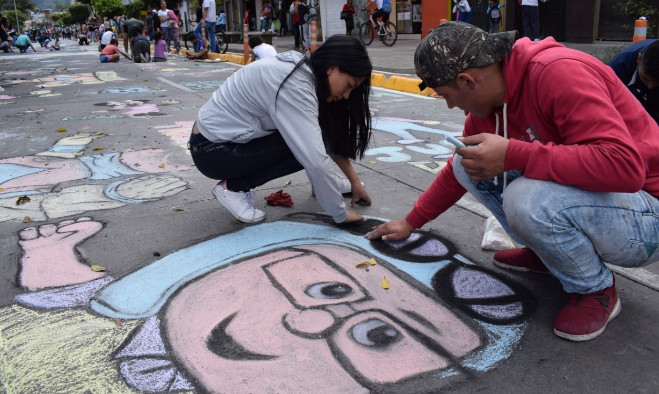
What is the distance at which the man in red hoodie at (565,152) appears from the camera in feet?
5.23

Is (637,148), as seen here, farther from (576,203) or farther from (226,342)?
(226,342)

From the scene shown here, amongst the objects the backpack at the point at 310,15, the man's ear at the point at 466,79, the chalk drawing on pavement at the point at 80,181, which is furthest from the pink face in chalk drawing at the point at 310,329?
the backpack at the point at 310,15

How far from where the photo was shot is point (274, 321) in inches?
77.2

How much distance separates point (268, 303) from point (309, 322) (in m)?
0.21

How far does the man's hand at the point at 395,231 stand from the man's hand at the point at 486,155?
0.75m

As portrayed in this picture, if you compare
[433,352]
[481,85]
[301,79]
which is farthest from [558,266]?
[301,79]

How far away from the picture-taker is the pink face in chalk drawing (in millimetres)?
1674

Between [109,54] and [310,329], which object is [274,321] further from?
[109,54]

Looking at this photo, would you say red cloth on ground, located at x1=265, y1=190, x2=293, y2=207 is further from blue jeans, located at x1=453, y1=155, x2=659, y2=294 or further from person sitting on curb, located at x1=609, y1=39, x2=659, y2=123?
person sitting on curb, located at x1=609, y1=39, x2=659, y2=123

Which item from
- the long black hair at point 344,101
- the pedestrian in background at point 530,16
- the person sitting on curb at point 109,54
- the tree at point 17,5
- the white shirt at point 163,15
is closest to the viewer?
the long black hair at point 344,101

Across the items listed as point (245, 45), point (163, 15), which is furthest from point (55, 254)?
point (163, 15)

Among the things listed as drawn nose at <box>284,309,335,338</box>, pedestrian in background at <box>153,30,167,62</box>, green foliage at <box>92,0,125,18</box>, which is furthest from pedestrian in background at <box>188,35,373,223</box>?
green foliage at <box>92,0,125,18</box>

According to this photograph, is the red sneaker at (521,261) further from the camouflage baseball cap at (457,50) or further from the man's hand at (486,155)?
the camouflage baseball cap at (457,50)

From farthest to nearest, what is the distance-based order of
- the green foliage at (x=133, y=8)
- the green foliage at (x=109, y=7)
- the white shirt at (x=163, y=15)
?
the green foliage at (x=109, y=7) → the green foliage at (x=133, y=8) → the white shirt at (x=163, y=15)
